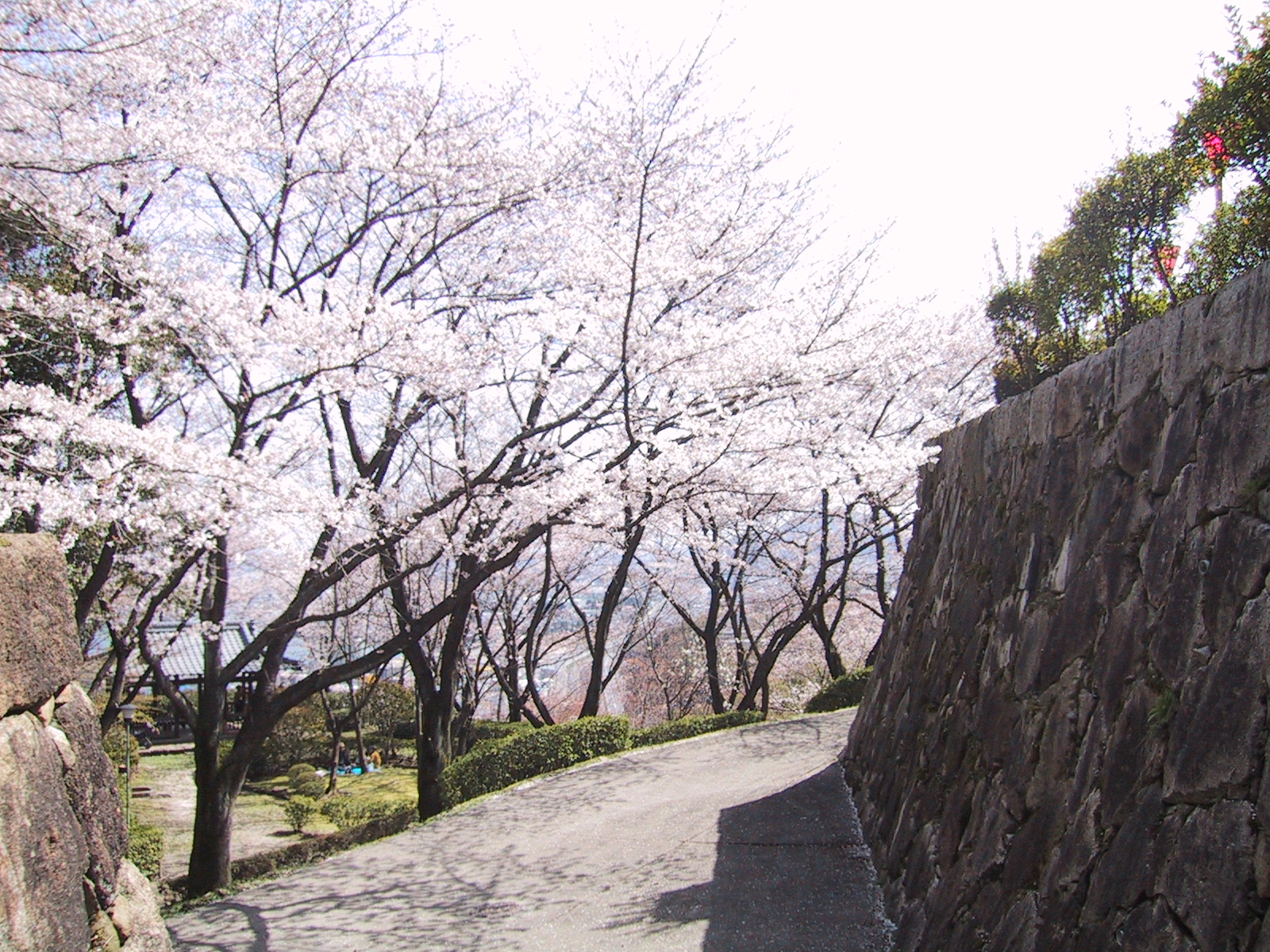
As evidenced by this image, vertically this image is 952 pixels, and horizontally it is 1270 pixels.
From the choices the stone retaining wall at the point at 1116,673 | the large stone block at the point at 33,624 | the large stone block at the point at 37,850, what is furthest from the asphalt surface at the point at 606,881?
the large stone block at the point at 33,624

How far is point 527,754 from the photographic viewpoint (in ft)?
36.4

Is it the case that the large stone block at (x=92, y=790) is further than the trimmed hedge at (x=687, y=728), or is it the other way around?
the trimmed hedge at (x=687, y=728)

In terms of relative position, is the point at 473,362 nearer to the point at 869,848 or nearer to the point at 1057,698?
the point at 869,848

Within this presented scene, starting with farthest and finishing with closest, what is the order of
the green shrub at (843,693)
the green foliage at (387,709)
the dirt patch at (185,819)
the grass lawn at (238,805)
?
the green foliage at (387,709)
the green shrub at (843,693)
the grass lawn at (238,805)
the dirt patch at (185,819)

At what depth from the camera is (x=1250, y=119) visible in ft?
19.2

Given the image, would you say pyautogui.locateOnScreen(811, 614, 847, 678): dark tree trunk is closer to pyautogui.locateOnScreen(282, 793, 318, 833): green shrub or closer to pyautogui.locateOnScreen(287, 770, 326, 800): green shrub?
pyautogui.locateOnScreen(282, 793, 318, 833): green shrub

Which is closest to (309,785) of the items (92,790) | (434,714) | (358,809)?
(358,809)

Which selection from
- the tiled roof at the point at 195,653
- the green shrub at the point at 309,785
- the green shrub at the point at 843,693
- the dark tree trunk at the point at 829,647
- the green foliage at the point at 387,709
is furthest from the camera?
the tiled roof at the point at 195,653

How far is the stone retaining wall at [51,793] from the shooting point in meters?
2.36

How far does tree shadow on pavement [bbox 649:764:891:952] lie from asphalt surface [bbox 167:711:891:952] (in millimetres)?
13

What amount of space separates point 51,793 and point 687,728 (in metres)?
11.1

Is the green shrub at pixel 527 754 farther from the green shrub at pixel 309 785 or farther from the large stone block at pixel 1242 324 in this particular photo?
the large stone block at pixel 1242 324

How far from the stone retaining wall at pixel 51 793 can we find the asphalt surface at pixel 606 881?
2.77 metres

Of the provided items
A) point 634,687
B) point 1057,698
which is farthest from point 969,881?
point 634,687
